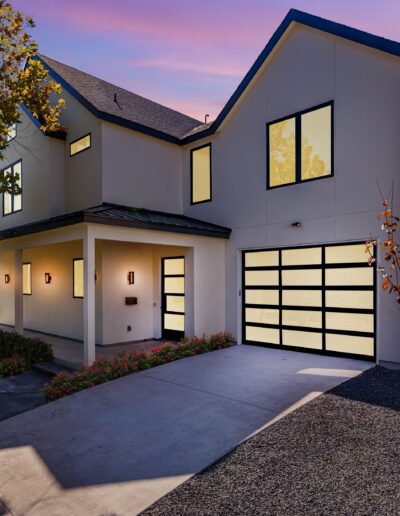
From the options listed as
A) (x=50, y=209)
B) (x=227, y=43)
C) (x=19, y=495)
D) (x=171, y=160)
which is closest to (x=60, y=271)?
(x=50, y=209)

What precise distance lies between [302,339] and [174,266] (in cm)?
412

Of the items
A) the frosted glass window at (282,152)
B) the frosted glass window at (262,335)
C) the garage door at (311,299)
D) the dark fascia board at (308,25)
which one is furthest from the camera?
Result: the frosted glass window at (262,335)

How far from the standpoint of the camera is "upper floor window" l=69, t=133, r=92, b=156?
11125 mm

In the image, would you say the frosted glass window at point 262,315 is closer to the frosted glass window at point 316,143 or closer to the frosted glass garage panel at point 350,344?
the frosted glass garage panel at point 350,344

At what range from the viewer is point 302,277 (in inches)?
355

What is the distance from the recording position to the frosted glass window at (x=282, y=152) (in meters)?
9.19

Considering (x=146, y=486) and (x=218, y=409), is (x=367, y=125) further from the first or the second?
(x=146, y=486)

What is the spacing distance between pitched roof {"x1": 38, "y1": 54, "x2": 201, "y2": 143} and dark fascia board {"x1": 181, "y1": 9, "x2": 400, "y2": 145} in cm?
132

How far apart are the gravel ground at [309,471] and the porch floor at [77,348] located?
5.20 meters

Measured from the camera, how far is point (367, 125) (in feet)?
25.9

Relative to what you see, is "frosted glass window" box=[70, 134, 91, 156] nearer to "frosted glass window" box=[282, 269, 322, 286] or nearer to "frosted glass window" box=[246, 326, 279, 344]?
"frosted glass window" box=[282, 269, 322, 286]

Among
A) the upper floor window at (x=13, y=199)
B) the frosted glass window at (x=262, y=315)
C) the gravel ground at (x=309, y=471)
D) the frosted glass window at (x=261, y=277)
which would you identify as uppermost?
the upper floor window at (x=13, y=199)

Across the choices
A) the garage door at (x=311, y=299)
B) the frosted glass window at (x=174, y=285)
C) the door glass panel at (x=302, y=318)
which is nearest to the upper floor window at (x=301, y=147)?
the garage door at (x=311, y=299)

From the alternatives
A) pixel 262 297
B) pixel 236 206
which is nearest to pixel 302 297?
pixel 262 297
